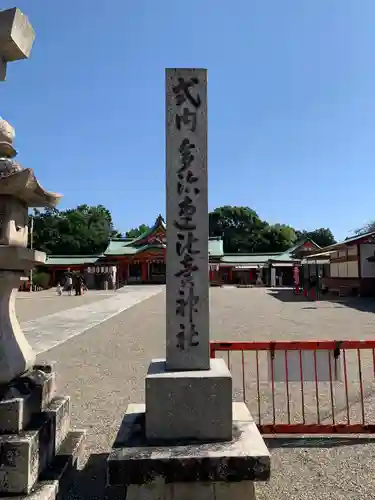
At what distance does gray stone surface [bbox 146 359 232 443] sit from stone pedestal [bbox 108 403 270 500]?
7 cm

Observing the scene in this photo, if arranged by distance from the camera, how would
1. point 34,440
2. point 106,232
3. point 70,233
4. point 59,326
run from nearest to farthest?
point 34,440 < point 59,326 < point 70,233 < point 106,232

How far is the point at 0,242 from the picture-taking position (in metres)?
2.86

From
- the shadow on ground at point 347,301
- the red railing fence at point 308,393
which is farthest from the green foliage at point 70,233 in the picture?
the red railing fence at point 308,393

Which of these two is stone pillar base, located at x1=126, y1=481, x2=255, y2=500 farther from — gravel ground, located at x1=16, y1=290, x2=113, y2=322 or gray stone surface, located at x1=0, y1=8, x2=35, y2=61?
gravel ground, located at x1=16, y1=290, x2=113, y2=322

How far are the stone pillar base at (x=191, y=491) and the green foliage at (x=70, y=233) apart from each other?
1906 inches

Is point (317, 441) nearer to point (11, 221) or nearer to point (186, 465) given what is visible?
point (186, 465)

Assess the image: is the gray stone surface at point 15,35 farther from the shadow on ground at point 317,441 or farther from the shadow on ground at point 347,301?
the shadow on ground at point 347,301

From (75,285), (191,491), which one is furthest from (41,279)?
(191,491)

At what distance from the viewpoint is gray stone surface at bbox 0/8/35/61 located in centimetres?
288

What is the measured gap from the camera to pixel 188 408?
2588mm

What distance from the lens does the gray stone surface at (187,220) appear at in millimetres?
2838

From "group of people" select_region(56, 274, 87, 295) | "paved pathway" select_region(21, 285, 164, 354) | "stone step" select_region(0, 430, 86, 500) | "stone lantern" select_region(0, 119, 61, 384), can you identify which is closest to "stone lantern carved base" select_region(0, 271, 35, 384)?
"stone lantern" select_region(0, 119, 61, 384)

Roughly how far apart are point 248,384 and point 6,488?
377 centimetres

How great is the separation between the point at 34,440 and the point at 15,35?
287cm
